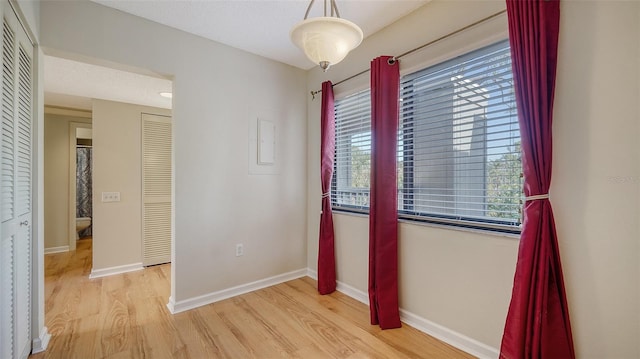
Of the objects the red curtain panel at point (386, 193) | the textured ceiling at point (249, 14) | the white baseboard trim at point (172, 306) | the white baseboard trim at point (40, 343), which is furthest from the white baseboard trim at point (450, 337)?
the white baseboard trim at point (40, 343)

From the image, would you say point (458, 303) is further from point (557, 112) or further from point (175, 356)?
point (175, 356)

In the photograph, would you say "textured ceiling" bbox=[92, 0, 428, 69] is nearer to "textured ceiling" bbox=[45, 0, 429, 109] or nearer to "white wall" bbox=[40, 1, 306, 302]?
"textured ceiling" bbox=[45, 0, 429, 109]

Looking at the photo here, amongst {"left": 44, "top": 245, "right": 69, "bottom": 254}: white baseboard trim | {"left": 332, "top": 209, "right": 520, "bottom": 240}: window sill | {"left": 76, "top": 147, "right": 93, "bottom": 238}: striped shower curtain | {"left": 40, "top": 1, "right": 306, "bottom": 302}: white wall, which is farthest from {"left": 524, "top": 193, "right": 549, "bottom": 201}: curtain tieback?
{"left": 76, "top": 147, "right": 93, "bottom": 238}: striped shower curtain

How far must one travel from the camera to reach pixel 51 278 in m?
3.29

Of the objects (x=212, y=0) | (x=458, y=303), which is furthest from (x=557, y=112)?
(x=212, y=0)

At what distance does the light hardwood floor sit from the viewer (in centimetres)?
184

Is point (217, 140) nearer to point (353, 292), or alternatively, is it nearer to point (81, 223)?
point (353, 292)

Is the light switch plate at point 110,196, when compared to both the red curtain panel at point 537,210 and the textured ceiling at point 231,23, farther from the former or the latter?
the red curtain panel at point 537,210

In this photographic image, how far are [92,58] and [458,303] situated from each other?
127 inches

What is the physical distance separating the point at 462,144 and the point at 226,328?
225cm

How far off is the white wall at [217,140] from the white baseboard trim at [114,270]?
172 centimetres

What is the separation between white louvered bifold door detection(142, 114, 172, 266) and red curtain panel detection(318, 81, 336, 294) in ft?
8.16

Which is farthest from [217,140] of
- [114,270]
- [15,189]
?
[114,270]

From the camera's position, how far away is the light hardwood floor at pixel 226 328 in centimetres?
184
